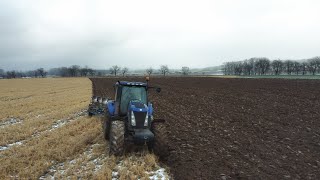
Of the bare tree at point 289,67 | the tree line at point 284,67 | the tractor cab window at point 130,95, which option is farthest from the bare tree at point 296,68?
the tractor cab window at point 130,95

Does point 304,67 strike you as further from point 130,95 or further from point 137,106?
point 137,106

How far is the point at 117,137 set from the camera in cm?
891

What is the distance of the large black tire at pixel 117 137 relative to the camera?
891 centimetres

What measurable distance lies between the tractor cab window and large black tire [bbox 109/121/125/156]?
1057mm

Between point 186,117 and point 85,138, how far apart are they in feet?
20.1

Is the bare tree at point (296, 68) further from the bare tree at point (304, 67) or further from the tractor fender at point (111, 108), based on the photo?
the tractor fender at point (111, 108)

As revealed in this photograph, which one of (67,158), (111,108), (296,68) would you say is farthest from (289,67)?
(67,158)

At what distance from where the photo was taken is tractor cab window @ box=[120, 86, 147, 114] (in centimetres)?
1005

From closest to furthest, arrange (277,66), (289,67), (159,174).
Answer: (159,174) < (289,67) < (277,66)

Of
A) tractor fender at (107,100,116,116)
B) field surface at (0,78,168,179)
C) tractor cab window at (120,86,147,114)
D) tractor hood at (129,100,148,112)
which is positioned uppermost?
tractor cab window at (120,86,147,114)

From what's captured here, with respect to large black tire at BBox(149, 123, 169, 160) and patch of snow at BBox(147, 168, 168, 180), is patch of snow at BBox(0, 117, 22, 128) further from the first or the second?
patch of snow at BBox(147, 168, 168, 180)

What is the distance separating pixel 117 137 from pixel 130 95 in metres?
1.71

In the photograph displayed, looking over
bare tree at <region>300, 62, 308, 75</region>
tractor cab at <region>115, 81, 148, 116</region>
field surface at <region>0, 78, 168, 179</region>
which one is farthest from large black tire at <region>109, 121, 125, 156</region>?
bare tree at <region>300, 62, 308, 75</region>

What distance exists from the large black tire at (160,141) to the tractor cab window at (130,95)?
1.09m
